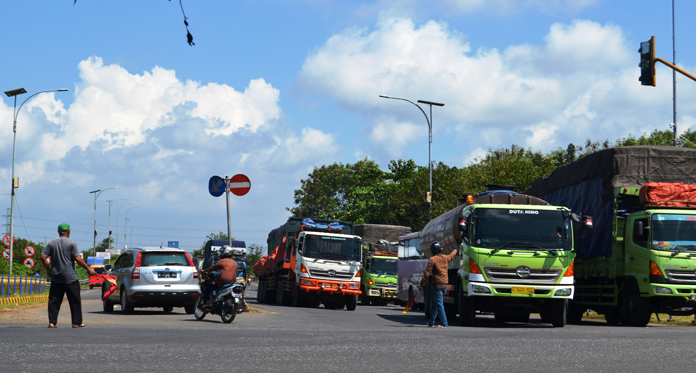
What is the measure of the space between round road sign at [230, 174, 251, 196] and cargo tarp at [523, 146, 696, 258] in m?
8.18

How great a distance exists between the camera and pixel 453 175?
51656 millimetres

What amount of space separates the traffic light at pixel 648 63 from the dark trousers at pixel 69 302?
12376 mm

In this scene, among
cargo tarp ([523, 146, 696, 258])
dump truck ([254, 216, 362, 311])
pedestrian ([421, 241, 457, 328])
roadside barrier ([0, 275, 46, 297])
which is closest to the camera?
pedestrian ([421, 241, 457, 328])

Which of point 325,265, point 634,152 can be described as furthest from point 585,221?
point 325,265

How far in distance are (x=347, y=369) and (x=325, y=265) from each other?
20.0 m

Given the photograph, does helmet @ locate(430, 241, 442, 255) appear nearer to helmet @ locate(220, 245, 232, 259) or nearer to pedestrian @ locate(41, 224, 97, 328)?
helmet @ locate(220, 245, 232, 259)

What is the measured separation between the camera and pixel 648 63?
1795 cm

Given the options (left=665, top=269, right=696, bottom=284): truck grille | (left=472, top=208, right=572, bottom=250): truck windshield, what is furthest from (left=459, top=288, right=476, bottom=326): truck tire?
(left=665, top=269, right=696, bottom=284): truck grille

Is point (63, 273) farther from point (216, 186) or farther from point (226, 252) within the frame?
point (216, 186)

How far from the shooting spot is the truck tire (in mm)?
17719

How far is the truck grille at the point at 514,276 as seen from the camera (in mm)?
17047

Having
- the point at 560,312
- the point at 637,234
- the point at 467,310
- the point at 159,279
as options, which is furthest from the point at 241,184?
the point at 637,234

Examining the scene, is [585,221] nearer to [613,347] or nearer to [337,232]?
[613,347]

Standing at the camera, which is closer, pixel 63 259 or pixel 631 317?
pixel 63 259
